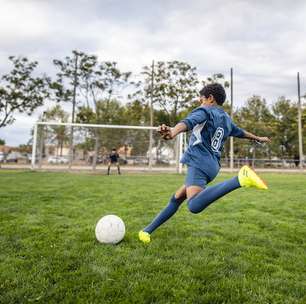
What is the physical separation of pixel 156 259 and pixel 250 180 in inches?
50.4

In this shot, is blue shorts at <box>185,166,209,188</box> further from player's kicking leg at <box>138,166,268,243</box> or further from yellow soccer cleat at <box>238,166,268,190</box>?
yellow soccer cleat at <box>238,166,268,190</box>

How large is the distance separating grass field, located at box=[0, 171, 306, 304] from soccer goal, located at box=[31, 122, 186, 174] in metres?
16.8

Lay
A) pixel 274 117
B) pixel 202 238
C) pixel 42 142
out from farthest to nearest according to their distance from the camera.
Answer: pixel 274 117, pixel 42 142, pixel 202 238

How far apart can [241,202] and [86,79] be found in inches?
906

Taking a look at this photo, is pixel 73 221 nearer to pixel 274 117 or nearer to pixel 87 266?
pixel 87 266

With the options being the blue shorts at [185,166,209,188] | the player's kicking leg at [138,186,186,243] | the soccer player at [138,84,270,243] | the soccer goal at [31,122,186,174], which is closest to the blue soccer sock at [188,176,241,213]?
the soccer player at [138,84,270,243]

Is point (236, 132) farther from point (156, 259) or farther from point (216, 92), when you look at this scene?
point (156, 259)

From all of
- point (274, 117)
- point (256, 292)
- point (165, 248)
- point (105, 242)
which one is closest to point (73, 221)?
point (105, 242)

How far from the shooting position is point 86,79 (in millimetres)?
28641

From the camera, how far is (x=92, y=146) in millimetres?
23406

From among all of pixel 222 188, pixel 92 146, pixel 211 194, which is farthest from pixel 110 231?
pixel 92 146

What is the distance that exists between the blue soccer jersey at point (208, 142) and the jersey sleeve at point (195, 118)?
37mm

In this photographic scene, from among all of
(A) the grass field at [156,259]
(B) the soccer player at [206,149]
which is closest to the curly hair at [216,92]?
(B) the soccer player at [206,149]

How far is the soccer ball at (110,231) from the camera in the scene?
4176 millimetres
